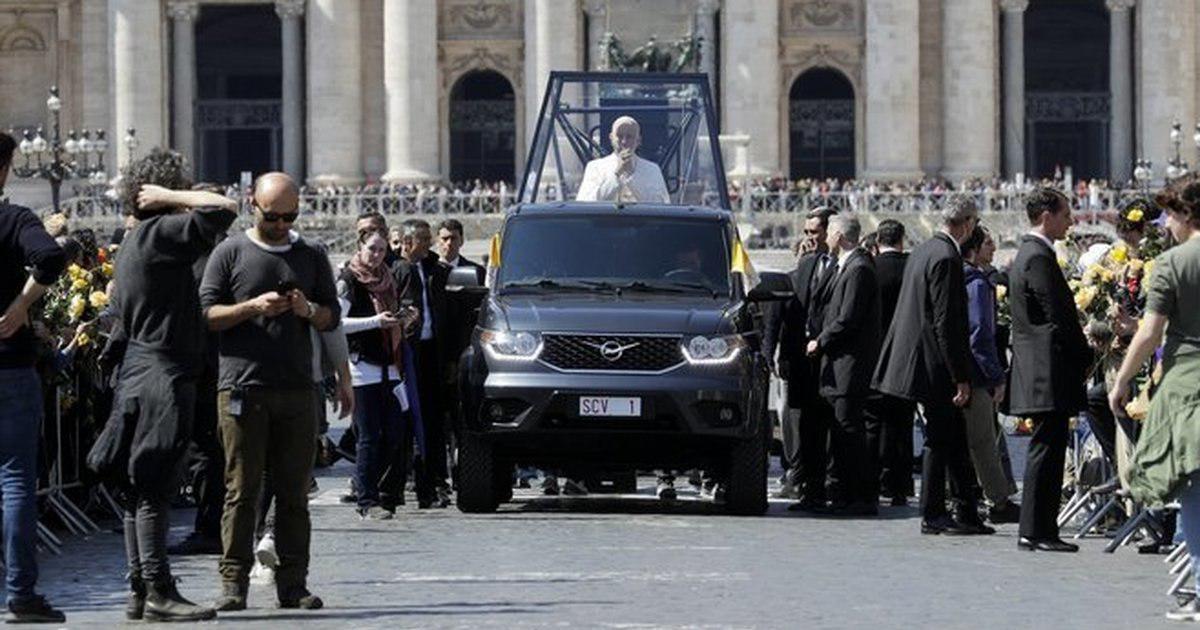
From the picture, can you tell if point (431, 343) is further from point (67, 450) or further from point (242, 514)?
point (242, 514)

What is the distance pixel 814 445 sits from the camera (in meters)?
24.3

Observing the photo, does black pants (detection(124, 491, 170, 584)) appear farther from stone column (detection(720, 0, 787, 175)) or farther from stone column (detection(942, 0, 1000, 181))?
stone column (detection(942, 0, 1000, 181))

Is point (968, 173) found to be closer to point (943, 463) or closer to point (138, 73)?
point (138, 73)

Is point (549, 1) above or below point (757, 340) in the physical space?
above

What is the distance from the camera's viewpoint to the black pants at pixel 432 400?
79.3 ft

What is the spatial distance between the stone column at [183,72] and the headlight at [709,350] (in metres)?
52.5

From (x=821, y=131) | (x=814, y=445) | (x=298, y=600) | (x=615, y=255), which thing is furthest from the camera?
(x=821, y=131)

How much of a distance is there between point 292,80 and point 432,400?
51.2 metres

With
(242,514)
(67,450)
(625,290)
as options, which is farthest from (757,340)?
(242,514)

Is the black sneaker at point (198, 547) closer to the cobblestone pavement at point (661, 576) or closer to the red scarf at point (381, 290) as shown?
the cobblestone pavement at point (661, 576)

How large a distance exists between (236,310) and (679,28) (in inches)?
2265

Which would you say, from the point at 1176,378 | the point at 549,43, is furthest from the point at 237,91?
the point at 1176,378

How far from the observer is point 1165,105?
7238 centimetres

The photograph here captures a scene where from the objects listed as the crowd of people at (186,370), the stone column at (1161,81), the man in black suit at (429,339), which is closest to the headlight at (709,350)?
the man in black suit at (429,339)
